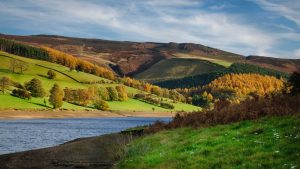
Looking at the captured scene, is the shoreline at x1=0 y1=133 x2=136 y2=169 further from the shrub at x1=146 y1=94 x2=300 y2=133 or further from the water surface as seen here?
the water surface

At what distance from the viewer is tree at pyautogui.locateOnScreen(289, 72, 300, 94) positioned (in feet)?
108

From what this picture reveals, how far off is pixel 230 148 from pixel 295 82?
14266mm

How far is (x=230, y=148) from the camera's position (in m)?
21.6

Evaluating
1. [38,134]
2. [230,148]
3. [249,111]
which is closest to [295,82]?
[249,111]

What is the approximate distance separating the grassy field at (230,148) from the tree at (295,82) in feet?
20.8

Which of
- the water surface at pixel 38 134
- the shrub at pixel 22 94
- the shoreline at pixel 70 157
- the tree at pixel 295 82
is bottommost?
the shrub at pixel 22 94

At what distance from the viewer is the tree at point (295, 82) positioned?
3300cm

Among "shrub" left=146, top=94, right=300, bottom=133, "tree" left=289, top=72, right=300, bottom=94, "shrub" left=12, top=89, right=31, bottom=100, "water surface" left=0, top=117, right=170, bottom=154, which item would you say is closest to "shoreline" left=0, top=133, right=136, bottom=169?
"shrub" left=146, top=94, right=300, bottom=133

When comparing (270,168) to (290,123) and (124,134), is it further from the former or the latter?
(124,134)

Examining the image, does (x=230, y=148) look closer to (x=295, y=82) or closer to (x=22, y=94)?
(x=295, y=82)

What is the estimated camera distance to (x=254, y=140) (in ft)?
72.7

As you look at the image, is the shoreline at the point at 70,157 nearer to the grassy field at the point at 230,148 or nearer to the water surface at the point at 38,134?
the grassy field at the point at 230,148

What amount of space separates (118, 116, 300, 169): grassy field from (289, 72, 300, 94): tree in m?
6.35

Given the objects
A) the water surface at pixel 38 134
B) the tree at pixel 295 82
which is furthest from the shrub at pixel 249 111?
the water surface at pixel 38 134
